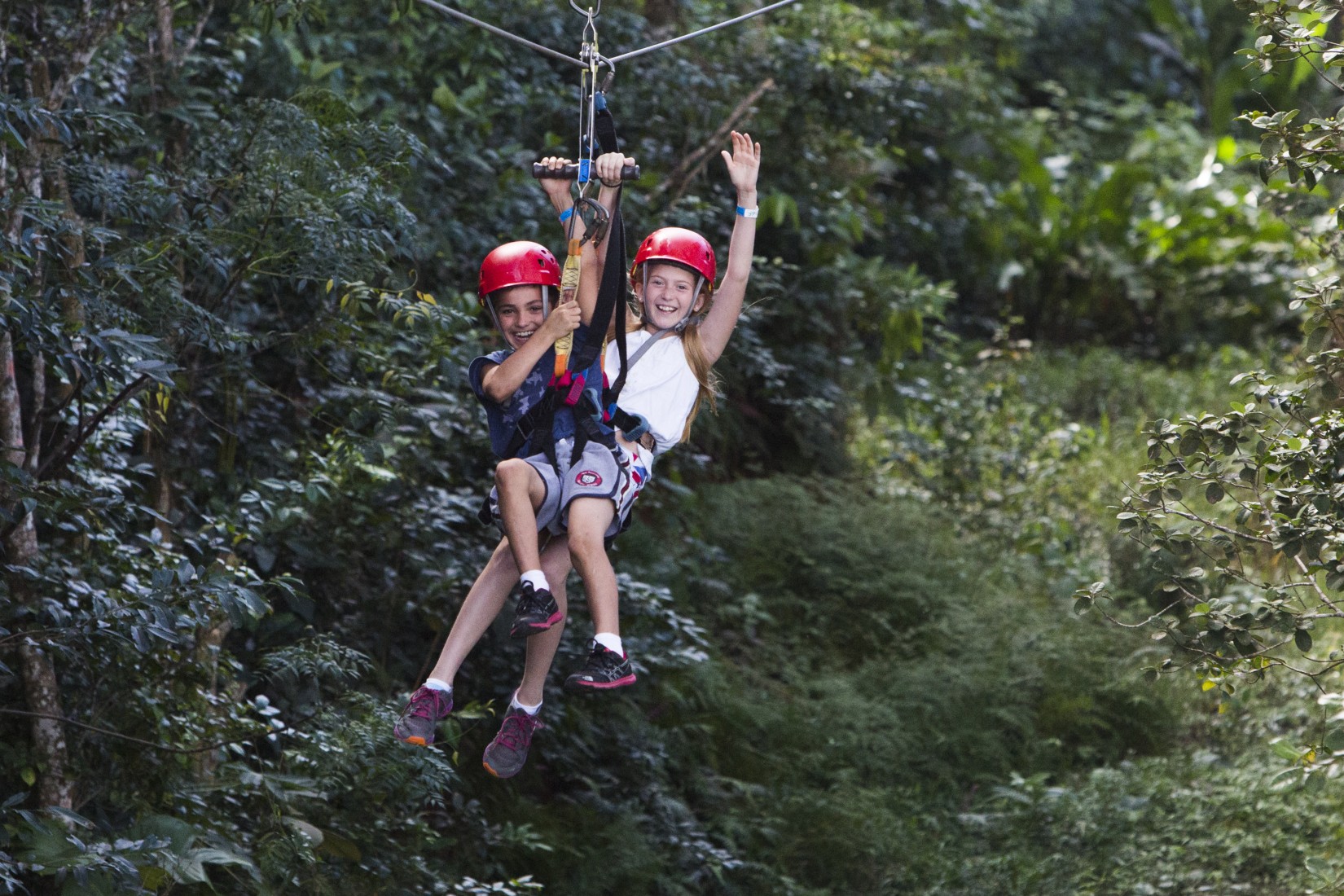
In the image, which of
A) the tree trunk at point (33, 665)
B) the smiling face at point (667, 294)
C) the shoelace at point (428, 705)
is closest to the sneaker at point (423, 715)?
the shoelace at point (428, 705)

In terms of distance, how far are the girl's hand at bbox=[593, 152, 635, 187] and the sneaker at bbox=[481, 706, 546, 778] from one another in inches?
50.9

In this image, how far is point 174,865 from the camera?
4328mm

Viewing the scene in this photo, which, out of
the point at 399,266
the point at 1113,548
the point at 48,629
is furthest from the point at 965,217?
the point at 48,629

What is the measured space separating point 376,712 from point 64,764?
1.02 meters

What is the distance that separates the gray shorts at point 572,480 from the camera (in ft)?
11.8

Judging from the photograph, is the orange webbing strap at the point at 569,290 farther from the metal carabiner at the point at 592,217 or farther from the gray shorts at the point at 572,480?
the gray shorts at the point at 572,480

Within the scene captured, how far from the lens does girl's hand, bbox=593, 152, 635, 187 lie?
3.52 m

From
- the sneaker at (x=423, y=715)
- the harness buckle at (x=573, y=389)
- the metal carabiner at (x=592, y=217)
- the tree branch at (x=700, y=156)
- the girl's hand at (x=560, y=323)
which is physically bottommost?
the sneaker at (x=423, y=715)

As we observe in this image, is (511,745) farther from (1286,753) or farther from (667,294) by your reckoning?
(1286,753)

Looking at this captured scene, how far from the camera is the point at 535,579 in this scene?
347 centimetres

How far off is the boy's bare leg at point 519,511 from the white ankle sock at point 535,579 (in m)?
0.02

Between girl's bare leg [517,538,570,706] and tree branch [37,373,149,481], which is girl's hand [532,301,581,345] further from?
tree branch [37,373,149,481]

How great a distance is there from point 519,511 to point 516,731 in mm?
592

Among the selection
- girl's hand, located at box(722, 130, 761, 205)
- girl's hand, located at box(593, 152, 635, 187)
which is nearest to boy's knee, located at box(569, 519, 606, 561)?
girl's hand, located at box(593, 152, 635, 187)
